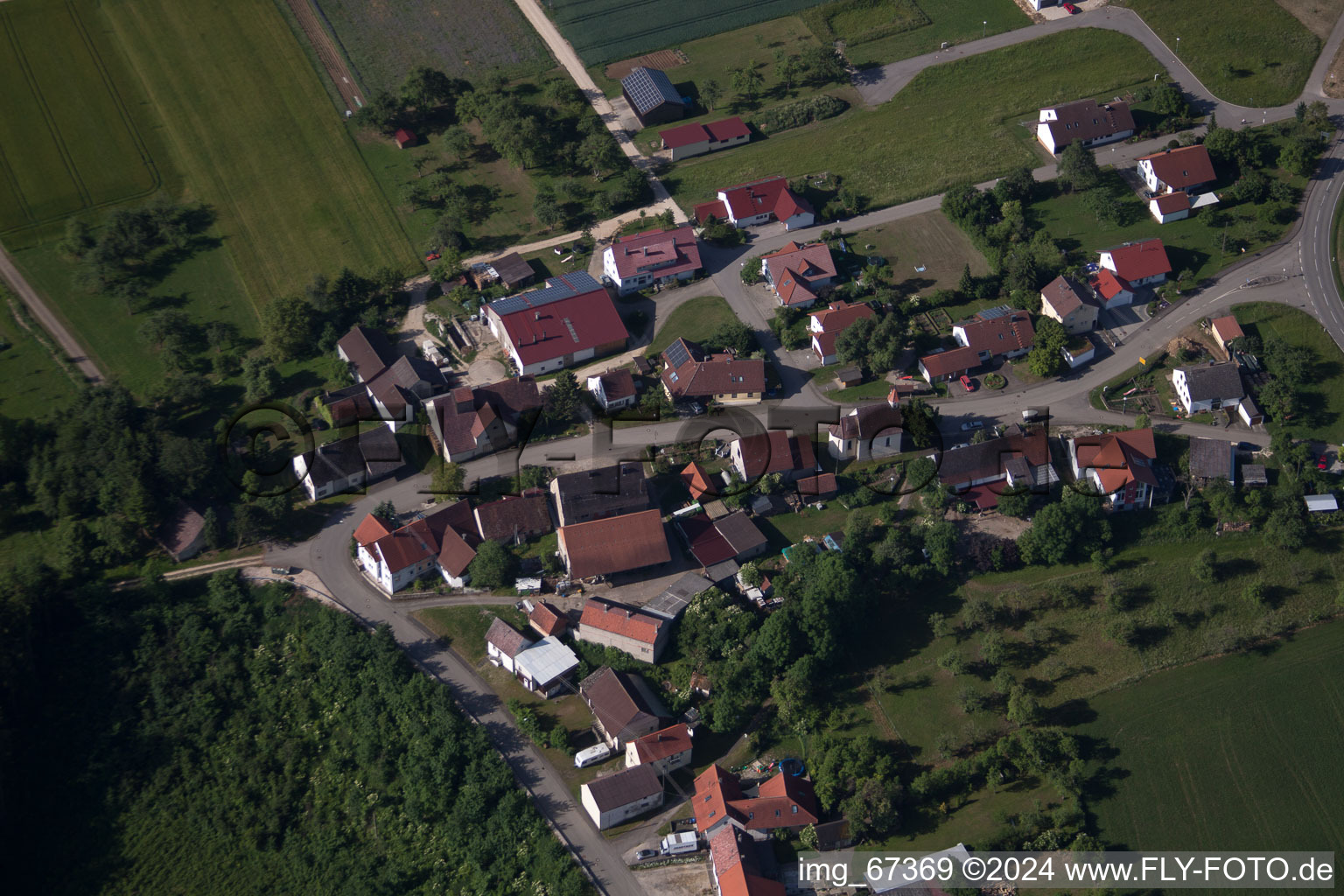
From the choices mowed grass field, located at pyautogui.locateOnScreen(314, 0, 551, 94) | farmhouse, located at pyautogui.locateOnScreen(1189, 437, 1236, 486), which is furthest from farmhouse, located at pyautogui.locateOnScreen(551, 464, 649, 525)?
mowed grass field, located at pyautogui.locateOnScreen(314, 0, 551, 94)

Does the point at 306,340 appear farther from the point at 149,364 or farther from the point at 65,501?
the point at 65,501

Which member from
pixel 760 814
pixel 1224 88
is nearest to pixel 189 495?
pixel 760 814

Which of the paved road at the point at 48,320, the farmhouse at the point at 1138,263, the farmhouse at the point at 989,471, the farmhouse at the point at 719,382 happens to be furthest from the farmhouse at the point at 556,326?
the farmhouse at the point at 1138,263

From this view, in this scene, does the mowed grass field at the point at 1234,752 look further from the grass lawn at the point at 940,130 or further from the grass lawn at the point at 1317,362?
the grass lawn at the point at 940,130

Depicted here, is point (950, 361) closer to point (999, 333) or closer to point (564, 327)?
point (999, 333)

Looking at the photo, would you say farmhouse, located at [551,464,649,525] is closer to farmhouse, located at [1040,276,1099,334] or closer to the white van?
the white van
